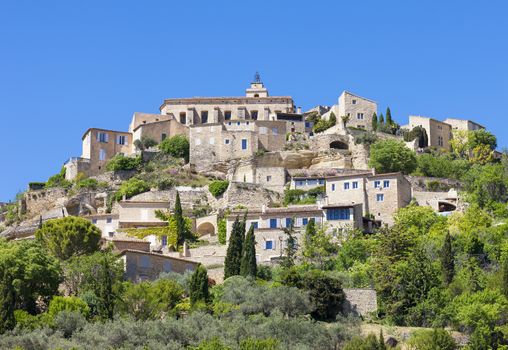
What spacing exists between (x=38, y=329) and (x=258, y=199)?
101ft

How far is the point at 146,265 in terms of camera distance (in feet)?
A: 201

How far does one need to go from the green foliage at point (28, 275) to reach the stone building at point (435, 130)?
45.8 meters

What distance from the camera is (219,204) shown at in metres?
78.1

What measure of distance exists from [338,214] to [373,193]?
536 cm

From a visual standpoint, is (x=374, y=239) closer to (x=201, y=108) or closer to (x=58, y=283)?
(x=58, y=283)

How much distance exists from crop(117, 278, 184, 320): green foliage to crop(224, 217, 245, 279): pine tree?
5.37 metres

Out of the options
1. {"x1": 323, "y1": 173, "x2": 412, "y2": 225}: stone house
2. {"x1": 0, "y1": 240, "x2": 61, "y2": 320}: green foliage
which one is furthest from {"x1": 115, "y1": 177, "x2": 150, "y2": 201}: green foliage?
{"x1": 0, "y1": 240, "x2": 61, "y2": 320}: green foliage

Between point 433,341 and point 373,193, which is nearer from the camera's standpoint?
point 433,341

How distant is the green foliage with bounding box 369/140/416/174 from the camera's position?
79.8 metres

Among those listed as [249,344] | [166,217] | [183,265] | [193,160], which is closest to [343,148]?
[193,160]

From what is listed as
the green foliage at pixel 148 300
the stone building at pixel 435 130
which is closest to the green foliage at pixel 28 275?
the green foliage at pixel 148 300

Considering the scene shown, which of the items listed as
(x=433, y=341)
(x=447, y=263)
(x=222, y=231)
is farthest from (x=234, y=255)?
(x=433, y=341)

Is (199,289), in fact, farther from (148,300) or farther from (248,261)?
(248,261)

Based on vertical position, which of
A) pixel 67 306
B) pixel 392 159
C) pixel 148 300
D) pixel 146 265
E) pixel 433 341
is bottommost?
pixel 433 341
